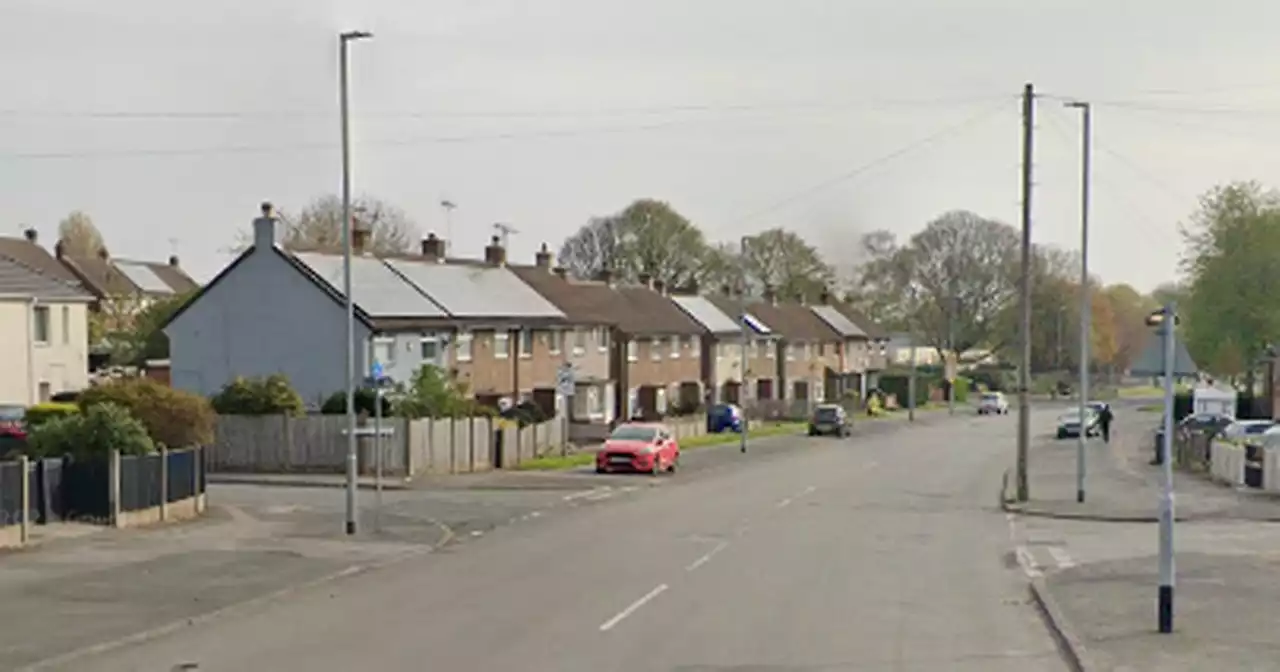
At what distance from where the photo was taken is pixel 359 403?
45906mm

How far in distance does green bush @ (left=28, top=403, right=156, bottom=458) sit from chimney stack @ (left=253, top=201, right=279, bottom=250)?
2350cm

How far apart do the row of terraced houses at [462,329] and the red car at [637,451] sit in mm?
6751

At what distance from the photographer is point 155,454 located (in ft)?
99.1

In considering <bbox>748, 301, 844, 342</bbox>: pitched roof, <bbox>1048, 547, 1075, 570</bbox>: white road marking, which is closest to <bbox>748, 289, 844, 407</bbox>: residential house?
<bbox>748, 301, 844, 342</bbox>: pitched roof

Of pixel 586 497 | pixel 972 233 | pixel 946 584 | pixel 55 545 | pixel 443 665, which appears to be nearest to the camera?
pixel 443 665

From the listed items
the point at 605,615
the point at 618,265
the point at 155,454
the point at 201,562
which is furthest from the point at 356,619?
the point at 618,265

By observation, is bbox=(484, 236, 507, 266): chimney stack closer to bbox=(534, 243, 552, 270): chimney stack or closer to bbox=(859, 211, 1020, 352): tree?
bbox=(534, 243, 552, 270): chimney stack

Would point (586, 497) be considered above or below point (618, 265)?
below

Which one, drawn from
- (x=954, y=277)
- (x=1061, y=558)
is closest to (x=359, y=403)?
(x=1061, y=558)

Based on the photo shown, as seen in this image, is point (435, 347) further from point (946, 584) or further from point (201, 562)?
point (946, 584)

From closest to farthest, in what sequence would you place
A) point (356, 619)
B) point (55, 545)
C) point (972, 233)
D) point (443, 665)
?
1. point (443, 665)
2. point (356, 619)
3. point (55, 545)
4. point (972, 233)

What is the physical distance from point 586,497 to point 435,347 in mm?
17052

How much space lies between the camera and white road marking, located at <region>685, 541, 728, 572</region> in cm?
2412

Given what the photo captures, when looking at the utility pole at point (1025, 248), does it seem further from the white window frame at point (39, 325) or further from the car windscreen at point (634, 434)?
the white window frame at point (39, 325)
